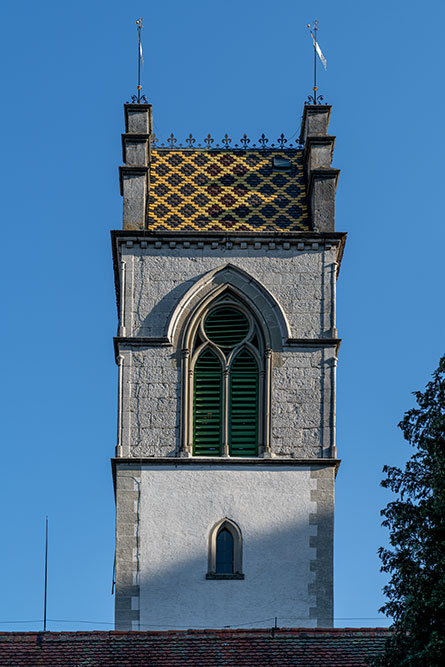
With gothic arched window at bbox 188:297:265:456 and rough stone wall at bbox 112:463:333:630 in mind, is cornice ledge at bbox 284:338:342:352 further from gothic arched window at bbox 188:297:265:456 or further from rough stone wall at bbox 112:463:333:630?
rough stone wall at bbox 112:463:333:630

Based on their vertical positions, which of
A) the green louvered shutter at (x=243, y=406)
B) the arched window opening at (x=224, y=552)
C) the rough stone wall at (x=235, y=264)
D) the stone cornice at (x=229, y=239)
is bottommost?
the arched window opening at (x=224, y=552)

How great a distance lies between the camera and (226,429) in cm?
3903

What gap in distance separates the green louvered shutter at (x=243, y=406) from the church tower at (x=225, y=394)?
0.06 ft

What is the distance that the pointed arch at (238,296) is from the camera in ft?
130

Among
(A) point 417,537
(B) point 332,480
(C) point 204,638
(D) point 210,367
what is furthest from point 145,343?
(A) point 417,537

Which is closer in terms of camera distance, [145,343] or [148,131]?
[145,343]

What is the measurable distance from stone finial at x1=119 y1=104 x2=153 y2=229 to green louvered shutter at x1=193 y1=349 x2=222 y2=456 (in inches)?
119

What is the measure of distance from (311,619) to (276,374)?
4.66m

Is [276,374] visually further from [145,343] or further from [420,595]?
[420,595]

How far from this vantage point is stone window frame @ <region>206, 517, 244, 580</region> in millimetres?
37875

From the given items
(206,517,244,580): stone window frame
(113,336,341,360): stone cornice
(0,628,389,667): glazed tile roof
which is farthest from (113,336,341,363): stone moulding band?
(0,628,389,667): glazed tile roof

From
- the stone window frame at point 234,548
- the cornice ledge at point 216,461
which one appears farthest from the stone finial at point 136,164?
the stone window frame at point 234,548

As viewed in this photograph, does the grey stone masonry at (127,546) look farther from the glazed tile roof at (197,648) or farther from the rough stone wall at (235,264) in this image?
the glazed tile roof at (197,648)

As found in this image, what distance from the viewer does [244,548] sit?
38.2m
